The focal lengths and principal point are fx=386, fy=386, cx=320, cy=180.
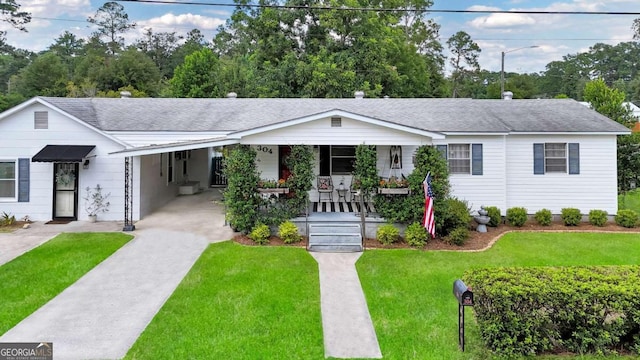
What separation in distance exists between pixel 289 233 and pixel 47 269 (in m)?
5.80

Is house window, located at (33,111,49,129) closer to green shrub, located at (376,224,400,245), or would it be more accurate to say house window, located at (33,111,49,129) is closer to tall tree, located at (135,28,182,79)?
green shrub, located at (376,224,400,245)

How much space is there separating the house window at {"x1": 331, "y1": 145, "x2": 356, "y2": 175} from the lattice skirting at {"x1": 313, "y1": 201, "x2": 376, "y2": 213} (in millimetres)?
1170

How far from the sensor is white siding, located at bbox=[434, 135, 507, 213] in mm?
13734

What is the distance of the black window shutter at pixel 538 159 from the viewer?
14.0 meters

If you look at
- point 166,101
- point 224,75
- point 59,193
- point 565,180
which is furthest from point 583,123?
point 224,75

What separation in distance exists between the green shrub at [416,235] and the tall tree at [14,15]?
45.5 meters

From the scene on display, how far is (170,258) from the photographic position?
973 cm

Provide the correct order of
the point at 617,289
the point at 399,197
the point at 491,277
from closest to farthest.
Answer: the point at 617,289
the point at 491,277
the point at 399,197

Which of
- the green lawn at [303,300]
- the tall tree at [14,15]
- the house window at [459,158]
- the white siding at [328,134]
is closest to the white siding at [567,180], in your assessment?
the house window at [459,158]

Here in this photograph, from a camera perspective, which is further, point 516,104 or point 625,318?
point 516,104

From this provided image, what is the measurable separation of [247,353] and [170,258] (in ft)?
17.4

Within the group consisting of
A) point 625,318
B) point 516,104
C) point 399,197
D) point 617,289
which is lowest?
point 625,318

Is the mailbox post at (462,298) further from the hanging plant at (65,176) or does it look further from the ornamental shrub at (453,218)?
the hanging plant at (65,176)

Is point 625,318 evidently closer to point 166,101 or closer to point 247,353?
point 247,353
